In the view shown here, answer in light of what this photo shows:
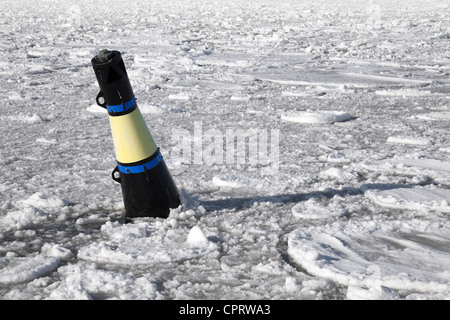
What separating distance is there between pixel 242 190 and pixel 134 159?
0.77 m

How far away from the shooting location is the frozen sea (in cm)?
218

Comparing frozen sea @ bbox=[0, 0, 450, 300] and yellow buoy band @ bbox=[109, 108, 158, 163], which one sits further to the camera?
yellow buoy band @ bbox=[109, 108, 158, 163]

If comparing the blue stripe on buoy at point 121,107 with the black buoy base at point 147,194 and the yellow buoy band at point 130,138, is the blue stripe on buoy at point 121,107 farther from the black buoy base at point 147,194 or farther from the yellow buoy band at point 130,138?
the black buoy base at point 147,194

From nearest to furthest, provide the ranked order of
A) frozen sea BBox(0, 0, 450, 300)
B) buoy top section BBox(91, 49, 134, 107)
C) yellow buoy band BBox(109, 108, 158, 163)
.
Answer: frozen sea BBox(0, 0, 450, 300) < buoy top section BBox(91, 49, 134, 107) < yellow buoy band BBox(109, 108, 158, 163)

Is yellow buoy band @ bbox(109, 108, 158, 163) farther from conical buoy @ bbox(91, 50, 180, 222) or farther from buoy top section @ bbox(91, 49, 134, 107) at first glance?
buoy top section @ bbox(91, 49, 134, 107)

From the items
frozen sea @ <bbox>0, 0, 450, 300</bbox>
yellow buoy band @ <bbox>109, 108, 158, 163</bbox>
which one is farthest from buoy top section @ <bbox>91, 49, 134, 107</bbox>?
frozen sea @ <bbox>0, 0, 450, 300</bbox>

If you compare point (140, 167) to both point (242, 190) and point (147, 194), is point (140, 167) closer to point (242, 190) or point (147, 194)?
point (147, 194)

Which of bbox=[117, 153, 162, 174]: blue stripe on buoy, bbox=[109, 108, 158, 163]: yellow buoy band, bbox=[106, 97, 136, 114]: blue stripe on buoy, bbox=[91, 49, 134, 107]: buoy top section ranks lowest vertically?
bbox=[117, 153, 162, 174]: blue stripe on buoy

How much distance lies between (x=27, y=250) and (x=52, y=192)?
31.0 inches

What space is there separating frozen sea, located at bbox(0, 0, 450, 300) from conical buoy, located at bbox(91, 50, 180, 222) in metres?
0.09

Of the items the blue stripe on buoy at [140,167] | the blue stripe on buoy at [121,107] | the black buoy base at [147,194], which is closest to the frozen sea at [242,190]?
the black buoy base at [147,194]

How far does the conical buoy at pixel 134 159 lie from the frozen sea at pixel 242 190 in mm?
89

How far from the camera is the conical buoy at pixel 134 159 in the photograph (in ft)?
9.06
